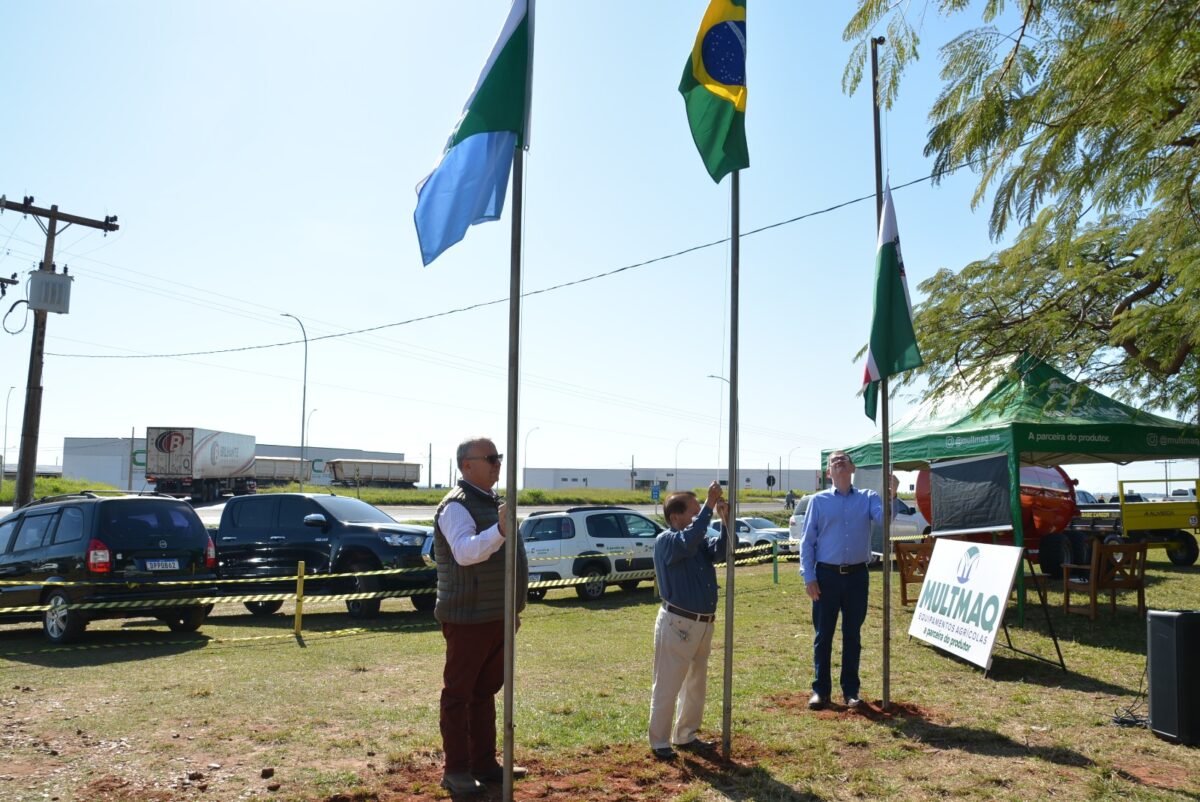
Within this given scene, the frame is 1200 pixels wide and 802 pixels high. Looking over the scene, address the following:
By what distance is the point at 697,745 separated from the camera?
5949mm

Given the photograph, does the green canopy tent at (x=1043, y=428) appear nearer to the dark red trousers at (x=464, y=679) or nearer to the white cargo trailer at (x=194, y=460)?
the dark red trousers at (x=464, y=679)

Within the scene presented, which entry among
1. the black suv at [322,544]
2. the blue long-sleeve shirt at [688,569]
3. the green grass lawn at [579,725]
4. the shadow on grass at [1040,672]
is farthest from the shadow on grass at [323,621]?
the blue long-sleeve shirt at [688,569]

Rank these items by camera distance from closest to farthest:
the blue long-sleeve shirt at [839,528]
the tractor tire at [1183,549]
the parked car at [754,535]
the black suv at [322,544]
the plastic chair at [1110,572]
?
the blue long-sleeve shirt at [839,528], the plastic chair at [1110,572], the black suv at [322,544], the tractor tire at [1183,549], the parked car at [754,535]

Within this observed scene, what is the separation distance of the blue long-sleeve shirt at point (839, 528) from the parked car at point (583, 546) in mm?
9690

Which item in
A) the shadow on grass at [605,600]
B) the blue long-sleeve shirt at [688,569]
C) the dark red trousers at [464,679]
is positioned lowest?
the shadow on grass at [605,600]

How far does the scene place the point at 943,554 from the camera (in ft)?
33.2

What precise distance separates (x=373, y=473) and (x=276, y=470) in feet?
28.8

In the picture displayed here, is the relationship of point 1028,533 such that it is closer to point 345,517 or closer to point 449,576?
point 345,517

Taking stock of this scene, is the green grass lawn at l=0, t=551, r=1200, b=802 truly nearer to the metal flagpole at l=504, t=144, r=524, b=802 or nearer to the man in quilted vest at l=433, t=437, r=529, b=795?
the man in quilted vest at l=433, t=437, r=529, b=795

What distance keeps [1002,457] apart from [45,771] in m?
10.8

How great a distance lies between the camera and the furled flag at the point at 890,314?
749cm

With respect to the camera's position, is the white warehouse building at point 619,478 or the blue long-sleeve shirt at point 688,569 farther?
the white warehouse building at point 619,478

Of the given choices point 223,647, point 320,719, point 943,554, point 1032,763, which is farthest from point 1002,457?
point 223,647

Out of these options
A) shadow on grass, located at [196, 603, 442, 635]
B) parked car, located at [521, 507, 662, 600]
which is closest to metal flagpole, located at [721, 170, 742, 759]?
shadow on grass, located at [196, 603, 442, 635]
